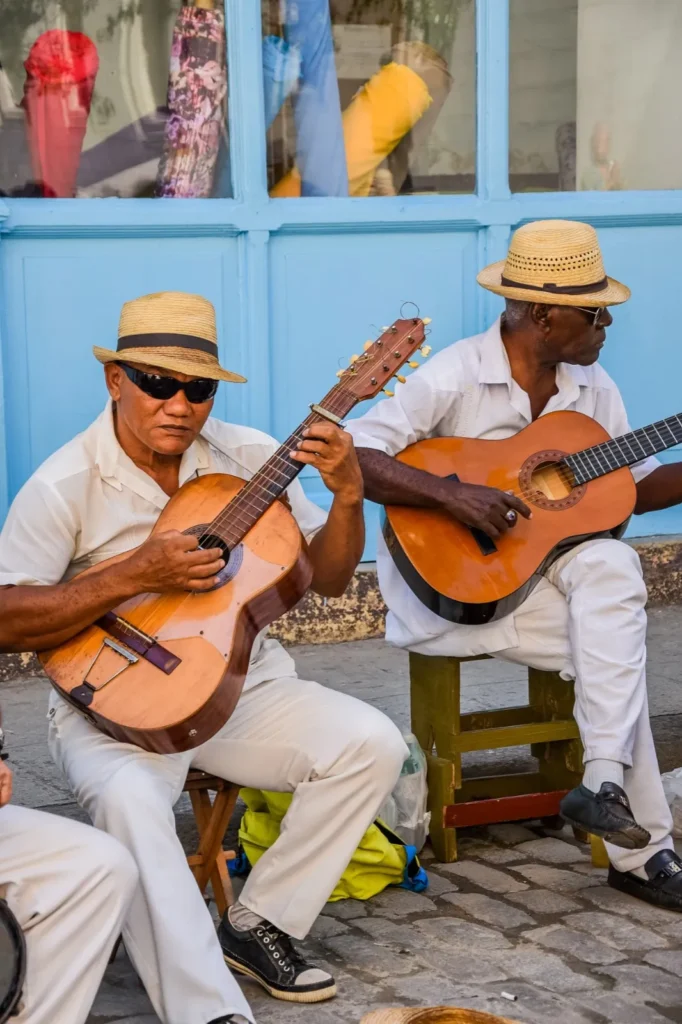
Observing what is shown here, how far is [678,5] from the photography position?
6.64 m

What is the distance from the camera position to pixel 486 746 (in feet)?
14.1

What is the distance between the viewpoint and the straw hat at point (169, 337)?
11.6 feet

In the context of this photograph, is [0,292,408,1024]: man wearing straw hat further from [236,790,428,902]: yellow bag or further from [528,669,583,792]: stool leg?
[528,669,583,792]: stool leg

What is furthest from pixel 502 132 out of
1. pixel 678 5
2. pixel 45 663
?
pixel 45 663

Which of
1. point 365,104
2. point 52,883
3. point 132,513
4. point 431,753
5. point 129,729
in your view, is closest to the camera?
point 52,883

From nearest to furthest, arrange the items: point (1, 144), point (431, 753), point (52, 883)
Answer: point (52, 883) → point (431, 753) → point (1, 144)

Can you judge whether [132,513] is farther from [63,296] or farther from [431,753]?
[63,296]

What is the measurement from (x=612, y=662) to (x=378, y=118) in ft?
9.37

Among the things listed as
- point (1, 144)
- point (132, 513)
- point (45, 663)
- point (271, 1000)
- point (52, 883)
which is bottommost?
point (271, 1000)

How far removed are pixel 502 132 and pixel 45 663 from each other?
11.7 ft

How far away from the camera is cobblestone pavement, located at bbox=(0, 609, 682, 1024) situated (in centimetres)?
Result: 337

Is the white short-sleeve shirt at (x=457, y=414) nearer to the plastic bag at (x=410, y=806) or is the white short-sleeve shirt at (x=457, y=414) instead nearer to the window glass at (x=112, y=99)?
the plastic bag at (x=410, y=806)

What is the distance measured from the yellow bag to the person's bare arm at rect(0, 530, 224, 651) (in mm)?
838

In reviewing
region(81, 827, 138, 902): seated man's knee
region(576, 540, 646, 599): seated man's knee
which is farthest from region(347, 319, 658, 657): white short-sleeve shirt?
region(81, 827, 138, 902): seated man's knee
